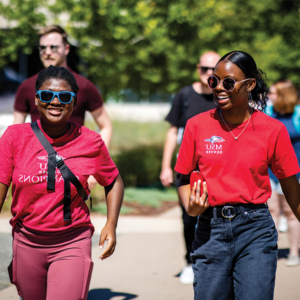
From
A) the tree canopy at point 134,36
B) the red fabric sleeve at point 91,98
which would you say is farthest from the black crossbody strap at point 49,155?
the tree canopy at point 134,36

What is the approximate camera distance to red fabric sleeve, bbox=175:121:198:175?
2.77 meters

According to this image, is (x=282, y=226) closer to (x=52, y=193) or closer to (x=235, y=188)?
(x=235, y=188)

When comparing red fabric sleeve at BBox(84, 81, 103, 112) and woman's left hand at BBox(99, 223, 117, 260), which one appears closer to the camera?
woman's left hand at BBox(99, 223, 117, 260)

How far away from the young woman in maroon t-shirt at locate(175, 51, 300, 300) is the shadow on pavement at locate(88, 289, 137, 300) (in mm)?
1717

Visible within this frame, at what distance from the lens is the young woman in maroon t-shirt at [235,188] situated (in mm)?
2588

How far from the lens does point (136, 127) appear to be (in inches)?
560

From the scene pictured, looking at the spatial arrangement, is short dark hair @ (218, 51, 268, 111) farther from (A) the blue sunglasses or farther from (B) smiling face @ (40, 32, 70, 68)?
(B) smiling face @ (40, 32, 70, 68)

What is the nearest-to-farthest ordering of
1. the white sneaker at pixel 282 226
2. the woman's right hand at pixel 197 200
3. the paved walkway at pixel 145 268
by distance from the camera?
the woman's right hand at pixel 197 200 < the paved walkway at pixel 145 268 < the white sneaker at pixel 282 226

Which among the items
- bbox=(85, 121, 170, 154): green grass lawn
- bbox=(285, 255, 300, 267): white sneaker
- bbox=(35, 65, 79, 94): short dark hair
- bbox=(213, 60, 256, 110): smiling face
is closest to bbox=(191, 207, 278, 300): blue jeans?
bbox=(213, 60, 256, 110): smiling face

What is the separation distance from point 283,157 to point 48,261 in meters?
1.48

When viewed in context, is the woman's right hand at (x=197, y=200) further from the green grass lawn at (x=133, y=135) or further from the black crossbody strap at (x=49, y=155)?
the green grass lawn at (x=133, y=135)

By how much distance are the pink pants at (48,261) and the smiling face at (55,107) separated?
647 mm

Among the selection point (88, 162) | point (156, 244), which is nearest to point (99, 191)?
point (156, 244)

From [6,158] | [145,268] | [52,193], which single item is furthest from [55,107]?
[145,268]
